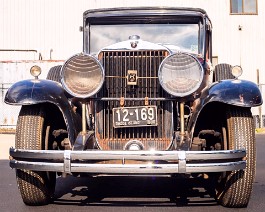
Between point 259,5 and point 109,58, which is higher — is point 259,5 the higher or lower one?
the higher one

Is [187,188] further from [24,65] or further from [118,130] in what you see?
[24,65]

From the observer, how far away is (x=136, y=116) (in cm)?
487

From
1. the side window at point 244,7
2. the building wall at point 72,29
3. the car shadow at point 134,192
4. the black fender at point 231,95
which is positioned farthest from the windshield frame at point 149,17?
the side window at point 244,7

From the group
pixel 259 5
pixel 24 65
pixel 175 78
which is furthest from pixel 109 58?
pixel 259 5

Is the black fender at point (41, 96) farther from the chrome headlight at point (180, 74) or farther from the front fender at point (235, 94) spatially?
the front fender at point (235, 94)

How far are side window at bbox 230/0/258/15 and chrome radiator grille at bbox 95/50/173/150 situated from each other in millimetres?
18168

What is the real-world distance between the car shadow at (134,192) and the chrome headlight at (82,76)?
46.0 inches

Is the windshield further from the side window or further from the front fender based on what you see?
the side window

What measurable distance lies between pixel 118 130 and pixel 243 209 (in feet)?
4.85

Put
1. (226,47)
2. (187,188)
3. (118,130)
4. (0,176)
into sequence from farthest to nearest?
(226,47) < (0,176) < (187,188) < (118,130)

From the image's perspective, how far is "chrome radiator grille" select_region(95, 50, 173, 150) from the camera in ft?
16.2

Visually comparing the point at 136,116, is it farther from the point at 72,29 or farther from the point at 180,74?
the point at 72,29

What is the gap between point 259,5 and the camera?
886 inches

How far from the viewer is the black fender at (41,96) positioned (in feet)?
15.1
